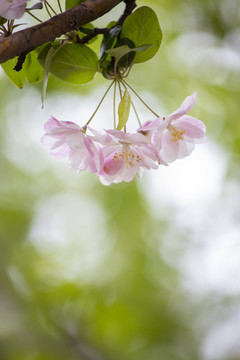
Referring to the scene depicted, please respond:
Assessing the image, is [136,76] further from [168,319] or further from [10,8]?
[10,8]

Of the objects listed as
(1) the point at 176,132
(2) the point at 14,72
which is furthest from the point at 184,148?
(2) the point at 14,72

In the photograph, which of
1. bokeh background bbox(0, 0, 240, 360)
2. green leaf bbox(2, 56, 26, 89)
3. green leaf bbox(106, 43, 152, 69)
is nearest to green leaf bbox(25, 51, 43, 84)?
green leaf bbox(2, 56, 26, 89)

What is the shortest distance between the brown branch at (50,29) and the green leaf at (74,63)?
0.12 metres

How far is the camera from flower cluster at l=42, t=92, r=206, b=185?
1.90 feet

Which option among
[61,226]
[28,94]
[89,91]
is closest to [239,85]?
[89,91]

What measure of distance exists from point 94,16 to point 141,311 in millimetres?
3802

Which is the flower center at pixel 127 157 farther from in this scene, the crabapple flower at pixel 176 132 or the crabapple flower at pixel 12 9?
the crabapple flower at pixel 12 9

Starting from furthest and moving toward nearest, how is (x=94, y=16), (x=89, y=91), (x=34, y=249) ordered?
(x=34, y=249) → (x=89, y=91) → (x=94, y=16)

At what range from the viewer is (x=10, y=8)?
1.61ft

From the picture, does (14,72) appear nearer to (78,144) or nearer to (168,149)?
(78,144)

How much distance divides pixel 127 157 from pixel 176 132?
8cm

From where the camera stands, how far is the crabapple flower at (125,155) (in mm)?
572

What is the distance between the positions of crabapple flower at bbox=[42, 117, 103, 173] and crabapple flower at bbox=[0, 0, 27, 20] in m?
0.16

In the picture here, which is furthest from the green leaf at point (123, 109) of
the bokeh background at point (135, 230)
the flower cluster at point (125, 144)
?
the bokeh background at point (135, 230)
